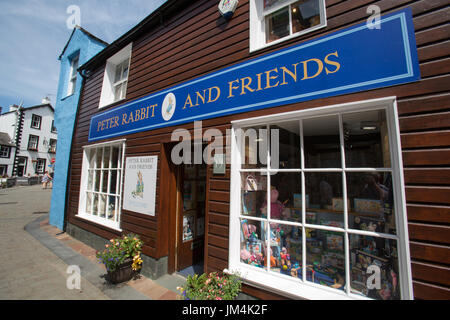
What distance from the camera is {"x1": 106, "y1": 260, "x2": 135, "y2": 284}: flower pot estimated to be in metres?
3.24

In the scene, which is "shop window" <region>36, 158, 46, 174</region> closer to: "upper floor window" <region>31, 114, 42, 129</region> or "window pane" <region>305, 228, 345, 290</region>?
"upper floor window" <region>31, 114, 42, 129</region>

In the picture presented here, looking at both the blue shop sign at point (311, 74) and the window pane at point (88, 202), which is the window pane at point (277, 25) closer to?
the blue shop sign at point (311, 74)

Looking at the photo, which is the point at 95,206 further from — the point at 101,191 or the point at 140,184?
the point at 140,184

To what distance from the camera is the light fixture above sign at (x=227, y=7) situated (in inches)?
115

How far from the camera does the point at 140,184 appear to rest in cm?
388

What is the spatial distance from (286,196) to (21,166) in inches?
1251

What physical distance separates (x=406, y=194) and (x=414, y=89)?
957mm

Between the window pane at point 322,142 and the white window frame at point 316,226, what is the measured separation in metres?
0.13

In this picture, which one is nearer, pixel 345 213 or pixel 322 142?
pixel 345 213

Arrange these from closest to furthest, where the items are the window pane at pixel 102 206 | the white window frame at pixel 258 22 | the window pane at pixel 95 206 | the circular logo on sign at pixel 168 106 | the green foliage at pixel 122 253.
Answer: the white window frame at pixel 258 22 < the green foliage at pixel 122 253 < the circular logo on sign at pixel 168 106 < the window pane at pixel 102 206 < the window pane at pixel 95 206

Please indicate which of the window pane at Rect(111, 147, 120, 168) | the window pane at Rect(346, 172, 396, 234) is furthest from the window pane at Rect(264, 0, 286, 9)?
the window pane at Rect(111, 147, 120, 168)

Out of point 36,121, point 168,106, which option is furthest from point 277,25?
point 36,121

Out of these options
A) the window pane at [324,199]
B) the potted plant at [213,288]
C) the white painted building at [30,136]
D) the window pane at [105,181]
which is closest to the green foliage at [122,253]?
the potted plant at [213,288]

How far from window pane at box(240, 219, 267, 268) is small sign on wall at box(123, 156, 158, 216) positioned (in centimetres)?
190
